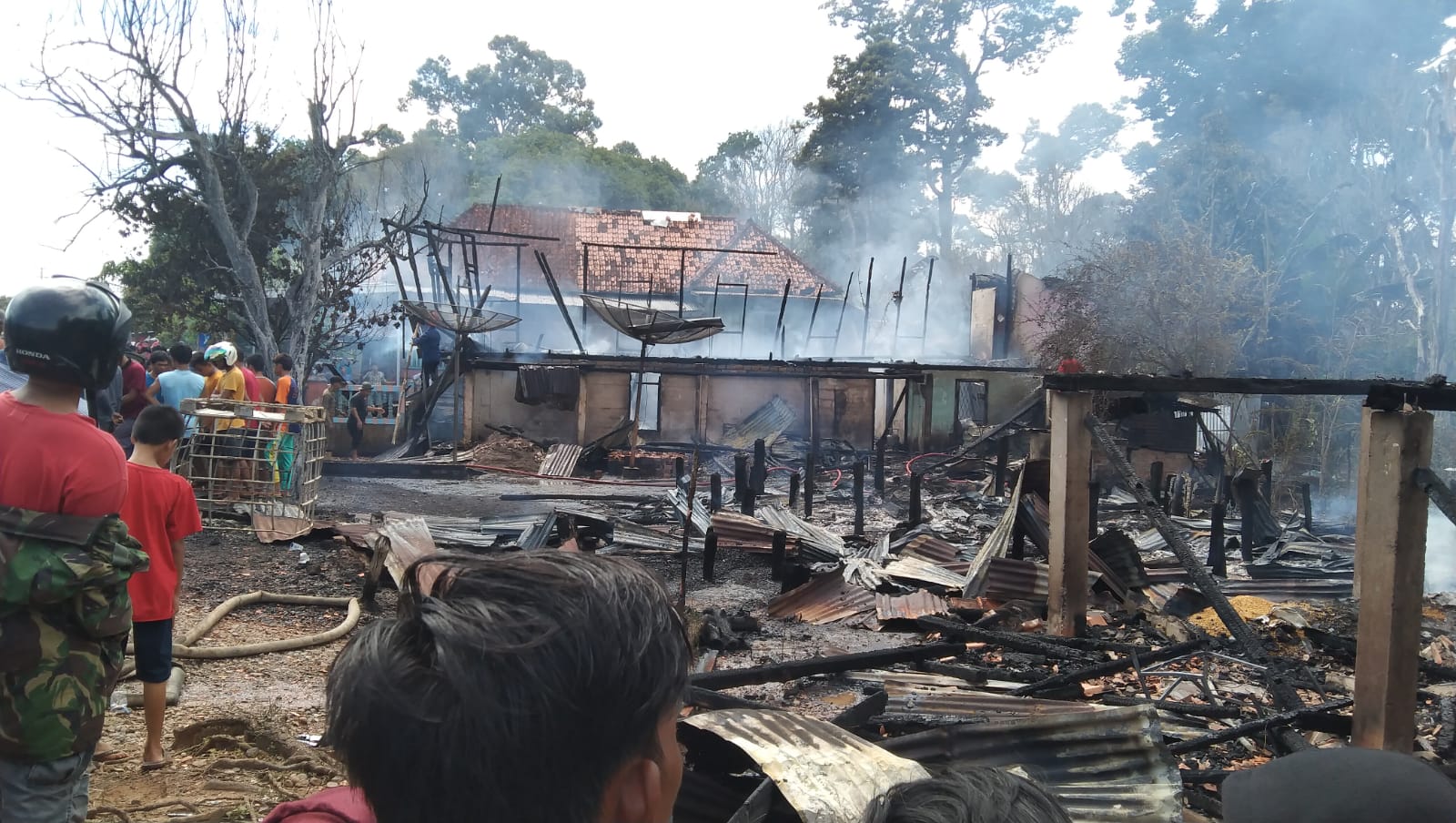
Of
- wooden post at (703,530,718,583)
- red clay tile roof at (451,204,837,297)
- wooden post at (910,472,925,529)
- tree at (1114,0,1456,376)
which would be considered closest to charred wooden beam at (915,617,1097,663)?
wooden post at (703,530,718,583)

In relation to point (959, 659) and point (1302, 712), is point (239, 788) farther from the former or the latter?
point (1302, 712)

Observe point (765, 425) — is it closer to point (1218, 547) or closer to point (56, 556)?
point (1218, 547)

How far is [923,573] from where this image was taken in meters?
8.55

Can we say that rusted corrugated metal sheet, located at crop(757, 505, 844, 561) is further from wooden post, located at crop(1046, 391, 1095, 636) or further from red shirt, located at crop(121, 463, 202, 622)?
red shirt, located at crop(121, 463, 202, 622)

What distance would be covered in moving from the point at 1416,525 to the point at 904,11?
128 feet

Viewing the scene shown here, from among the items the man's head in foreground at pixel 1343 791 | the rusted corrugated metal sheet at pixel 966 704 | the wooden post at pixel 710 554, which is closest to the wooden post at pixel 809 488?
the wooden post at pixel 710 554

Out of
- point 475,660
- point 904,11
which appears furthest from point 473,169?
point 475,660

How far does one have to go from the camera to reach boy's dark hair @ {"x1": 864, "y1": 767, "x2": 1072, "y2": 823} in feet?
3.61

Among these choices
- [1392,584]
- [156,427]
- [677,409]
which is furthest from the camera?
[677,409]

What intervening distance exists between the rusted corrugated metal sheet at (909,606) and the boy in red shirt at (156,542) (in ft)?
16.8

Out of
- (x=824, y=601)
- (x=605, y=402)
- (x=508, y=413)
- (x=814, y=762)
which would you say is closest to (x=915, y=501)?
(x=824, y=601)

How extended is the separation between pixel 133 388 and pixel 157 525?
258 inches

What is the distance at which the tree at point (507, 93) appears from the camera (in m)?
56.4

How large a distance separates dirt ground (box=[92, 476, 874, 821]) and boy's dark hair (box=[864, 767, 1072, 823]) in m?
0.83
